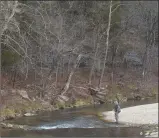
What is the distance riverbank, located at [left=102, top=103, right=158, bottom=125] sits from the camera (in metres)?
28.6

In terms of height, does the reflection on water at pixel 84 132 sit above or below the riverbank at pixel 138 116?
above

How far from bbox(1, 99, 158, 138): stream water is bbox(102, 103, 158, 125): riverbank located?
111 cm

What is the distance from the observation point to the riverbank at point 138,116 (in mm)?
28577

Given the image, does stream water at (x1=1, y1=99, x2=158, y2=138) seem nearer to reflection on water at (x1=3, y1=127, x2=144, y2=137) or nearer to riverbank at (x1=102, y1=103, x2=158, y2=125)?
reflection on water at (x1=3, y1=127, x2=144, y2=137)

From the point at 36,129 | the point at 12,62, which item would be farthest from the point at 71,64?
the point at 36,129

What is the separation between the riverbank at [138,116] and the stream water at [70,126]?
1.11 meters

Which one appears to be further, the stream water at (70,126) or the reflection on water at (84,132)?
the stream water at (70,126)

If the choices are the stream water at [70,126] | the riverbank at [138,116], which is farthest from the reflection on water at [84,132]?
the riverbank at [138,116]

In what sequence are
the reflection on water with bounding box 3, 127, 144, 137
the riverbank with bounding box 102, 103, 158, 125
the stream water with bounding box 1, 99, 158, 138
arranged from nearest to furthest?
the reflection on water with bounding box 3, 127, 144, 137 → the stream water with bounding box 1, 99, 158, 138 → the riverbank with bounding box 102, 103, 158, 125

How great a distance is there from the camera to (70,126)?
1061 inches

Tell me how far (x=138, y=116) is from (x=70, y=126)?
619cm

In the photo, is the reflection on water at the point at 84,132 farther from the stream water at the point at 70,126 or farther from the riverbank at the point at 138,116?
the riverbank at the point at 138,116

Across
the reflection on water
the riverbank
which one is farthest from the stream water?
the riverbank

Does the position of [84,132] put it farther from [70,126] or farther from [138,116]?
[138,116]
